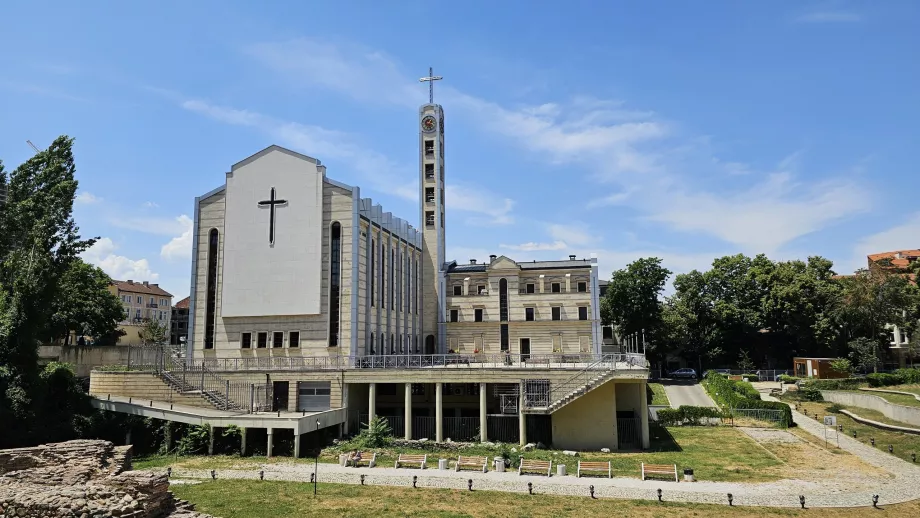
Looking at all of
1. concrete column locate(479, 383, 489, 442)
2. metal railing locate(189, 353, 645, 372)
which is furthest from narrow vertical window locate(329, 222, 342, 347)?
concrete column locate(479, 383, 489, 442)

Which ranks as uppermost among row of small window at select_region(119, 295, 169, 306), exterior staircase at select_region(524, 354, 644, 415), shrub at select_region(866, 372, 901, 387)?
row of small window at select_region(119, 295, 169, 306)

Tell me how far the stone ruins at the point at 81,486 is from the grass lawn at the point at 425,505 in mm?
2443

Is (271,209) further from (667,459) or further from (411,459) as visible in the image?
(667,459)

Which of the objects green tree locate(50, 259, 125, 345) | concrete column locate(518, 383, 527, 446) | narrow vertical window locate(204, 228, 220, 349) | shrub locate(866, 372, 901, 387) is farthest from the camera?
green tree locate(50, 259, 125, 345)

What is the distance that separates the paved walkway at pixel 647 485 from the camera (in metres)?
23.2

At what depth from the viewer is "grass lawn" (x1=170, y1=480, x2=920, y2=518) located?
2139 cm

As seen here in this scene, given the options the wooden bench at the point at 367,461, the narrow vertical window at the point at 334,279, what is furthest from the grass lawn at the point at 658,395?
the wooden bench at the point at 367,461

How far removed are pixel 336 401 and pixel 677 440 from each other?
20415mm

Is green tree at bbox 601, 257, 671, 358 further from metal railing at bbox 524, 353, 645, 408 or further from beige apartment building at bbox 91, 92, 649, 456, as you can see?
metal railing at bbox 524, 353, 645, 408

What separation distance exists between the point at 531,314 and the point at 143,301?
271 feet

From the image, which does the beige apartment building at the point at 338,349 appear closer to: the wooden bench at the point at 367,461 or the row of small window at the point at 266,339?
the row of small window at the point at 266,339

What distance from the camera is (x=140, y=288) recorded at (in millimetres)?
112062

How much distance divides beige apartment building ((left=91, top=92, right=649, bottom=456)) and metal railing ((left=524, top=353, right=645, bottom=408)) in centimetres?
6

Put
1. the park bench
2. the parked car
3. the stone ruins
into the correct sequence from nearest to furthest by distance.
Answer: the stone ruins < the park bench < the parked car
